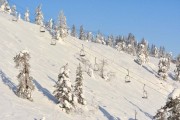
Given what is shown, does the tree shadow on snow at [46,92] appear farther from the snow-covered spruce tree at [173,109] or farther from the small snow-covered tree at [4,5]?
the small snow-covered tree at [4,5]

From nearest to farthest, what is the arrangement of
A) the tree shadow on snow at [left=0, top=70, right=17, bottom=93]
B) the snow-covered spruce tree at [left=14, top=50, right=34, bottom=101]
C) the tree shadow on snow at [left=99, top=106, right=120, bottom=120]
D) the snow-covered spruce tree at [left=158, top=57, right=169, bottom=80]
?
the snow-covered spruce tree at [left=14, top=50, right=34, bottom=101]
the tree shadow on snow at [left=0, top=70, right=17, bottom=93]
the tree shadow on snow at [left=99, top=106, right=120, bottom=120]
the snow-covered spruce tree at [left=158, top=57, right=169, bottom=80]

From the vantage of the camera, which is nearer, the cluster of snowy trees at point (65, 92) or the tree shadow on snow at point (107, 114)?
the cluster of snowy trees at point (65, 92)

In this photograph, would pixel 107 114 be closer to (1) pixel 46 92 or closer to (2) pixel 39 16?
(1) pixel 46 92

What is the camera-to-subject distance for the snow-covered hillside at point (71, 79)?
5422 centimetres

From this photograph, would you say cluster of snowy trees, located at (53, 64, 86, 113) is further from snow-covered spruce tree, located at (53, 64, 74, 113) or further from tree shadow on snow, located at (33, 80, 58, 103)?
tree shadow on snow, located at (33, 80, 58, 103)

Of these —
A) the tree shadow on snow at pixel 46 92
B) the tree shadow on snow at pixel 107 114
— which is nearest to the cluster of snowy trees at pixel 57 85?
the tree shadow on snow at pixel 46 92

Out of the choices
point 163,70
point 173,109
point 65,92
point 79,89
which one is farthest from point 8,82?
point 163,70

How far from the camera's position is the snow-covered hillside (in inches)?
2135

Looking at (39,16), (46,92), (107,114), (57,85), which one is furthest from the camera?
(39,16)

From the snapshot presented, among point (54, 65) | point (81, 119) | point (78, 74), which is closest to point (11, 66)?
point (78, 74)

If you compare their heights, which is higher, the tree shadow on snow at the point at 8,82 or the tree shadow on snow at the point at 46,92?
the tree shadow on snow at the point at 8,82

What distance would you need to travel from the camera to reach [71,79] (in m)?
82.9

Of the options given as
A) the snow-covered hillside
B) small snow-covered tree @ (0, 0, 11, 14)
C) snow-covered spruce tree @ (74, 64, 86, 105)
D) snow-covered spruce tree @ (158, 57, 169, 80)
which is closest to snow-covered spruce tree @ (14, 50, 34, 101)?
the snow-covered hillside

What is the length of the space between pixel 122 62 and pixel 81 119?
7938 cm
